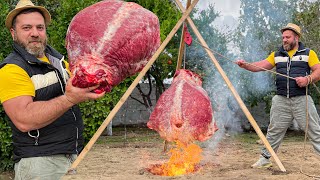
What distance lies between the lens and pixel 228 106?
12.5 m

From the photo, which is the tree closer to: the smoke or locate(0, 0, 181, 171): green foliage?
the smoke

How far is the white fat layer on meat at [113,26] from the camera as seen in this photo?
343 cm

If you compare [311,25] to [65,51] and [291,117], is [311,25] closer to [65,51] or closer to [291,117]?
[291,117]

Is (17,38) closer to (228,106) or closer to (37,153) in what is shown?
(37,153)

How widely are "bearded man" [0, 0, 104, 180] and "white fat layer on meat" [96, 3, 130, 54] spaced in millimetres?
357

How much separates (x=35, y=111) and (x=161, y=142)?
7.71 meters

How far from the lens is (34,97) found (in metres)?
3.41

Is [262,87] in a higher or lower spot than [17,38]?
lower

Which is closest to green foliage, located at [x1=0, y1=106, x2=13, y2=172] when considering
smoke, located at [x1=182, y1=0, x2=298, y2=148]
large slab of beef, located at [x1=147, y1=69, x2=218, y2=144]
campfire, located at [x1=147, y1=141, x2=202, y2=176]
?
campfire, located at [x1=147, y1=141, x2=202, y2=176]

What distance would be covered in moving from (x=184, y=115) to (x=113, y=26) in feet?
5.59

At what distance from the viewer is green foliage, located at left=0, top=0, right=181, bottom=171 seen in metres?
7.61

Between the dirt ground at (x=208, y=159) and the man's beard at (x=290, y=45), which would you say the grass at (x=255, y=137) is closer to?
the dirt ground at (x=208, y=159)

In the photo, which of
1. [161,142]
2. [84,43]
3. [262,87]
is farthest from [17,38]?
[262,87]

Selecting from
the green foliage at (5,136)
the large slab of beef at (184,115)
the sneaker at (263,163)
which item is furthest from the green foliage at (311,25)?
the large slab of beef at (184,115)
